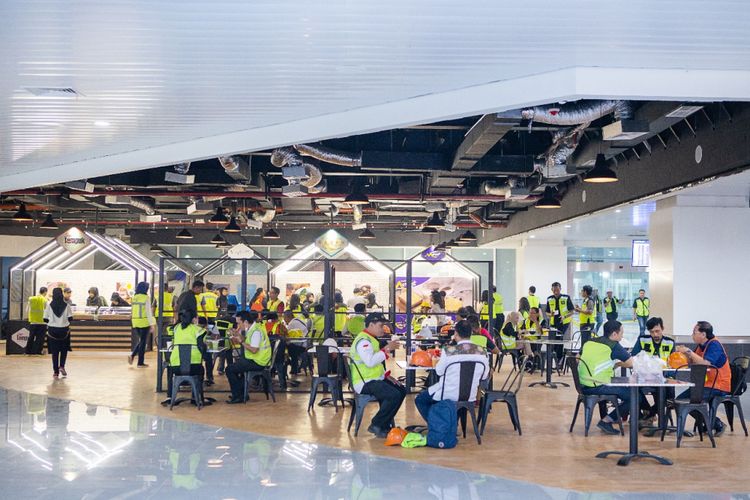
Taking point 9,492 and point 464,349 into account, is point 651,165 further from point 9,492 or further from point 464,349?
point 9,492

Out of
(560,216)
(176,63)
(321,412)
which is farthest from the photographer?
(560,216)

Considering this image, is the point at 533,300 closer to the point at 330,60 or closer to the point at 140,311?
the point at 140,311

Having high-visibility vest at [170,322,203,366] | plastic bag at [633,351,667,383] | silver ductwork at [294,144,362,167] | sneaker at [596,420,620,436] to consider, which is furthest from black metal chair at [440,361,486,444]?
silver ductwork at [294,144,362,167]

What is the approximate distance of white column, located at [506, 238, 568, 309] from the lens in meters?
24.8

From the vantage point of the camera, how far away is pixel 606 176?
30.1ft

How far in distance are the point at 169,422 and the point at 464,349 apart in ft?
11.9

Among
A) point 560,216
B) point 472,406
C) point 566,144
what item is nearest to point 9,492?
point 472,406

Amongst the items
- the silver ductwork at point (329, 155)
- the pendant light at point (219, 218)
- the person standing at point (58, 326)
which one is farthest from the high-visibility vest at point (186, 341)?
the pendant light at point (219, 218)

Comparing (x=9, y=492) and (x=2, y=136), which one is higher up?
(x=2, y=136)

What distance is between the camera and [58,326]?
14273 millimetres

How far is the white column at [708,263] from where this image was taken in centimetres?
1306

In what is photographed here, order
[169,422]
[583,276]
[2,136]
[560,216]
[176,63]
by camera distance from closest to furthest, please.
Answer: [176,63] < [2,136] < [169,422] < [560,216] < [583,276]

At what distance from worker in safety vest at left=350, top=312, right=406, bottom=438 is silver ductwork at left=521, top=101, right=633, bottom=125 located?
2615 mm

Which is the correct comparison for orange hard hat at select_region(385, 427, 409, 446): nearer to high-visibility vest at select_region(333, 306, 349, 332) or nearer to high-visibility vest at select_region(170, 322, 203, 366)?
high-visibility vest at select_region(170, 322, 203, 366)
